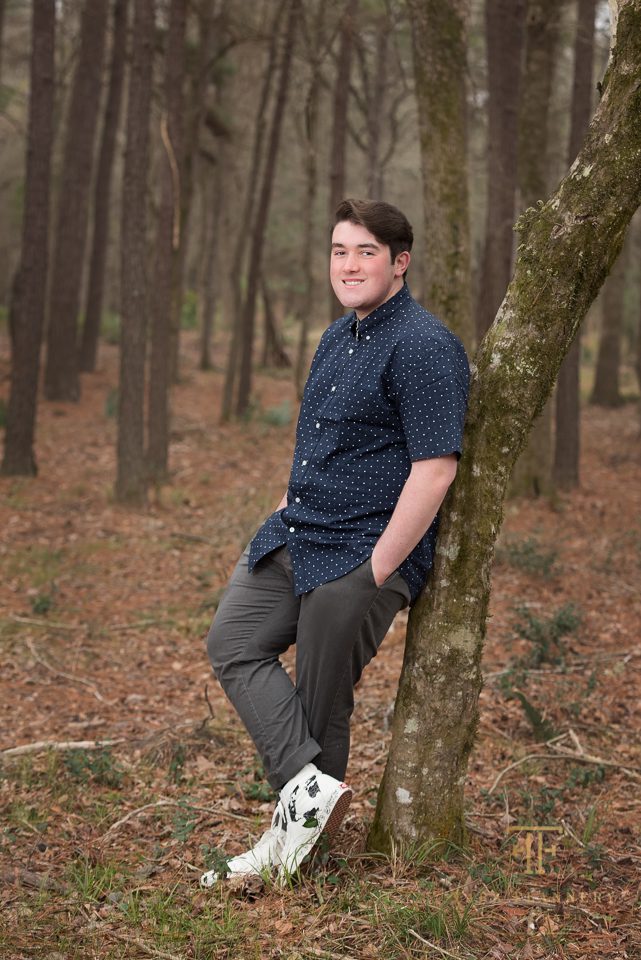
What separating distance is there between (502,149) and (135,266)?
13.6ft

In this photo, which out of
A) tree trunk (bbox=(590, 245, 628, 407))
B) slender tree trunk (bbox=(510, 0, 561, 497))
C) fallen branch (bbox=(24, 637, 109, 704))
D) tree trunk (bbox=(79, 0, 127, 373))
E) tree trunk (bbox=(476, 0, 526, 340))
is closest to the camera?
fallen branch (bbox=(24, 637, 109, 704))

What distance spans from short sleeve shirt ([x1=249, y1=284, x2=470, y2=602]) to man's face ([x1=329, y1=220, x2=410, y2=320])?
0.07m

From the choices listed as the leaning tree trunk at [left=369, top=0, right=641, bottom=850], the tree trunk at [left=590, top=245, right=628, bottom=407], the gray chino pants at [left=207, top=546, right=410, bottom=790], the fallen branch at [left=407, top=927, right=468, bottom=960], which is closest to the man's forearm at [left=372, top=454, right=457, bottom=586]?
the gray chino pants at [left=207, top=546, right=410, bottom=790]

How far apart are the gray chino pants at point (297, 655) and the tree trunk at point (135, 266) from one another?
773cm

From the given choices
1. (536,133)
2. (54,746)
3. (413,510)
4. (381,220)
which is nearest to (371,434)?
(413,510)

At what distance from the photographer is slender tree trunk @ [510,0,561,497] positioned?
1169 cm

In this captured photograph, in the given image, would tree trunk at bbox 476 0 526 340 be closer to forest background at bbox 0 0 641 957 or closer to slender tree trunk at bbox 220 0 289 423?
forest background at bbox 0 0 641 957

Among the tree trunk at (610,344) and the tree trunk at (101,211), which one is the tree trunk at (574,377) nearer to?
the tree trunk at (610,344)

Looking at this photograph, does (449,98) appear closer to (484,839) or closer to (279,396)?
(484,839)

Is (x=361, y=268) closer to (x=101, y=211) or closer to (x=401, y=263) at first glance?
(x=401, y=263)

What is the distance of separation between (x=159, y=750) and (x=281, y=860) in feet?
5.75

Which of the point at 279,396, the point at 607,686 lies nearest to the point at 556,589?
the point at 607,686

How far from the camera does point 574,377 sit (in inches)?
500

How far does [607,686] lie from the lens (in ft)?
19.9
